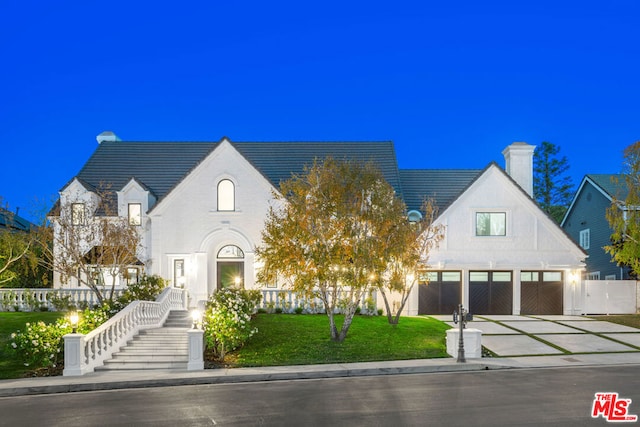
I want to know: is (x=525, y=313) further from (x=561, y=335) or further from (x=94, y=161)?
(x=94, y=161)

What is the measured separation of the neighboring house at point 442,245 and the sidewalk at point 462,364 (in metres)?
6.05

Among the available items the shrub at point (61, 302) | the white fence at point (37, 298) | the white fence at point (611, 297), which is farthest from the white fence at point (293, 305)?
the white fence at point (611, 297)

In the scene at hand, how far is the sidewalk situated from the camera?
56.0 feet

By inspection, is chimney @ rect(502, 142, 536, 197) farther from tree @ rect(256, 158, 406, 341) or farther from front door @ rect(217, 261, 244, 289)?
front door @ rect(217, 261, 244, 289)

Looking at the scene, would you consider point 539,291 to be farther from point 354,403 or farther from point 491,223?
point 354,403

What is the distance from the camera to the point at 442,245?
3347 cm

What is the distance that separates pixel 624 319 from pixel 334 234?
701 inches

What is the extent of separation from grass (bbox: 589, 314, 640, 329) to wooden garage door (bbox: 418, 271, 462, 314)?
7443mm

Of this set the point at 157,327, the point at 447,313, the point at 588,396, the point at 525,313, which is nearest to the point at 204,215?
the point at 157,327

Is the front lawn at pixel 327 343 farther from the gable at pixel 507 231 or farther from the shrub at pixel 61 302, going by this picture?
the shrub at pixel 61 302

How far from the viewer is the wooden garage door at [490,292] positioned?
3366 cm

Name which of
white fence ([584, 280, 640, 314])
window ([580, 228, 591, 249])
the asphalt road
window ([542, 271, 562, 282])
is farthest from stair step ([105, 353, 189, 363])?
window ([580, 228, 591, 249])

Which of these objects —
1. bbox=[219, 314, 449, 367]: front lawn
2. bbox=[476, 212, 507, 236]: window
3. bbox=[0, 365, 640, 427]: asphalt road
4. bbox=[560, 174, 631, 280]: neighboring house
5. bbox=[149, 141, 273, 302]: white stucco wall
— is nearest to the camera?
bbox=[0, 365, 640, 427]: asphalt road

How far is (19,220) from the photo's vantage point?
159ft
